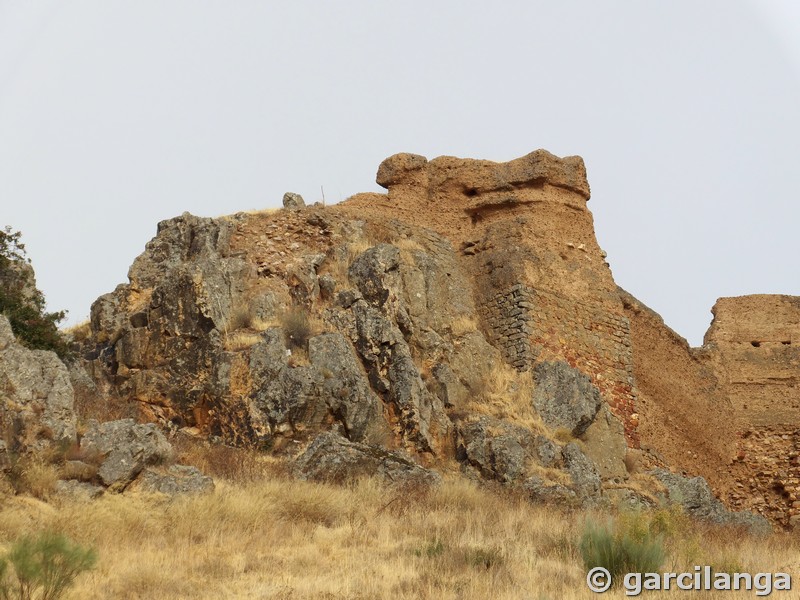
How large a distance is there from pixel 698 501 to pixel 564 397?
10.1 ft

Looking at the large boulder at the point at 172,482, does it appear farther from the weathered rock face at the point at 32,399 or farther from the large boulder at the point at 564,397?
the large boulder at the point at 564,397

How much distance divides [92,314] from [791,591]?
1313 cm

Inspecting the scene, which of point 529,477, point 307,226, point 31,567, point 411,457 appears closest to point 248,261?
point 307,226

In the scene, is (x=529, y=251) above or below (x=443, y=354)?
above

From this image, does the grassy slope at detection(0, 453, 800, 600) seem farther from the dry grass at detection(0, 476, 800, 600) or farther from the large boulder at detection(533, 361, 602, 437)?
the large boulder at detection(533, 361, 602, 437)

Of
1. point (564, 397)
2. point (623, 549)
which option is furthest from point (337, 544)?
point (564, 397)

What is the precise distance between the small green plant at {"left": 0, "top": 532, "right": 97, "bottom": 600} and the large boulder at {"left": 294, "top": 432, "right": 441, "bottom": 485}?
17.7 ft

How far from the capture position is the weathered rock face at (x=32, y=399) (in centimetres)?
1571

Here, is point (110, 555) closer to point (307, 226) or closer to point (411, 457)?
point (411, 457)

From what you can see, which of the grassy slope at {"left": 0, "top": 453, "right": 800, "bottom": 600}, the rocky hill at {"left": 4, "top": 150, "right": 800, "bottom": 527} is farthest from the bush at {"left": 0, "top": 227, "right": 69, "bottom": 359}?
the grassy slope at {"left": 0, "top": 453, "right": 800, "bottom": 600}

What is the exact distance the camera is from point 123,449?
1588 centimetres

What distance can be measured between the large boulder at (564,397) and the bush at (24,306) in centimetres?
810

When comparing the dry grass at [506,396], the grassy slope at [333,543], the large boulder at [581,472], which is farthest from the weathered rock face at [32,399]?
the large boulder at [581,472]

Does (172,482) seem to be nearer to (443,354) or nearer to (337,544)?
(337,544)
